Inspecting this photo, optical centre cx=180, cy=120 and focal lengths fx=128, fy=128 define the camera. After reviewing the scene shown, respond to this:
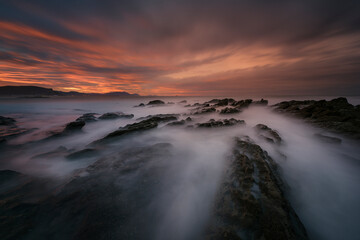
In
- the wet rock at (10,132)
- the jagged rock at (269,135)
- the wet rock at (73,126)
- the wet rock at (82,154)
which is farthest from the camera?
the wet rock at (73,126)

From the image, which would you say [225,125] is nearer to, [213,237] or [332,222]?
[332,222]

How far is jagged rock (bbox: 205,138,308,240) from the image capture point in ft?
5.62

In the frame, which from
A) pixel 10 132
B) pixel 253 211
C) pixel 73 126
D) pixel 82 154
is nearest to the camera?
pixel 253 211

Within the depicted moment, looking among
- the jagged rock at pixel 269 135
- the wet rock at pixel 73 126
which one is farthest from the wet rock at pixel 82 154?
the jagged rock at pixel 269 135

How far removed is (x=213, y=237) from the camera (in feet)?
5.86

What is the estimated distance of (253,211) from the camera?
193 cm

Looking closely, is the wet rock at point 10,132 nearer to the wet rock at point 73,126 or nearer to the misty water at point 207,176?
the misty water at point 207,176

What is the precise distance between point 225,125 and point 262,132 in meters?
2.02

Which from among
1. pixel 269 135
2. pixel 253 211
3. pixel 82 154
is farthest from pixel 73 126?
pixel 269 135

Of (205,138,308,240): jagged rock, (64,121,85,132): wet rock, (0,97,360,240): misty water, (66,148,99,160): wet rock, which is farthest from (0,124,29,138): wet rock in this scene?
(205,138,308,240): jagged rock

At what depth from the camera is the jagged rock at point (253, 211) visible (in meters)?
1.71

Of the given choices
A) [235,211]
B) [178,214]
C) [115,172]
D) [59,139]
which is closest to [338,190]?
[235,211]

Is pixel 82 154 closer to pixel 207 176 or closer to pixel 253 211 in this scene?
pixel 207 176

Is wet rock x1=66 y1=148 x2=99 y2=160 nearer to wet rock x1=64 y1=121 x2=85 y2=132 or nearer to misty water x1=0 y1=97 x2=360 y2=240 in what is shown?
misty water x1=0 y1=97 x2=360 y2=240
